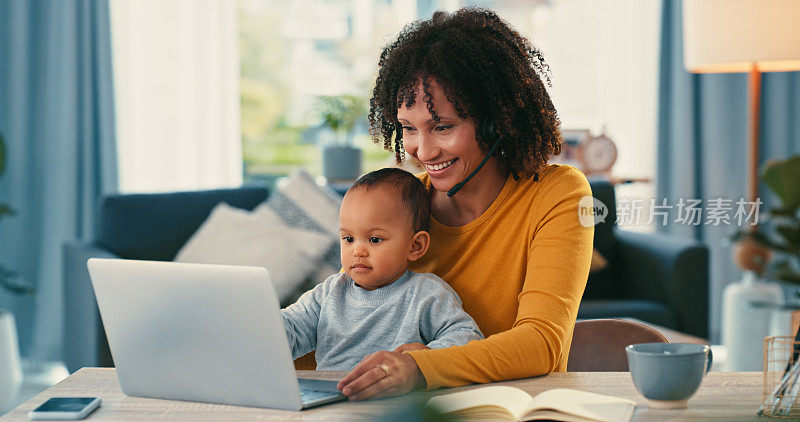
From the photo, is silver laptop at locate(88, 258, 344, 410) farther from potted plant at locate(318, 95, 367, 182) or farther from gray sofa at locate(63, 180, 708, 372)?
potted plant at locate(318, 95, 367, 182)

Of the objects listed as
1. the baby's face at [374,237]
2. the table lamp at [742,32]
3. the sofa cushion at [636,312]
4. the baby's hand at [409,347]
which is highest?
the table lamp at [742,32]

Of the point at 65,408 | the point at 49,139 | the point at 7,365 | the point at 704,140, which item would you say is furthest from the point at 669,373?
the point at 49,139

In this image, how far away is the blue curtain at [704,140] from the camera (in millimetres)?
3979

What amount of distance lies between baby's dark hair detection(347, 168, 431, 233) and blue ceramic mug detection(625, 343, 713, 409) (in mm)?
526

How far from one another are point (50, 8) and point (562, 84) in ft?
8.12

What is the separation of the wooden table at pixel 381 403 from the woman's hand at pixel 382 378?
1 cm

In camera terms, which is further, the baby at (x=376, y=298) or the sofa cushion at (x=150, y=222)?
the sofa cushion at (x=150, y=222)

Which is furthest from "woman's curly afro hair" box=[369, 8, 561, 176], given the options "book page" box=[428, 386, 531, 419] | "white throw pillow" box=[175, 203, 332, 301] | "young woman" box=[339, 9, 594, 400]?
"white throw pillow" box=[175, 203, 332, 301]

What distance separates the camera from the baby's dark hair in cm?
134

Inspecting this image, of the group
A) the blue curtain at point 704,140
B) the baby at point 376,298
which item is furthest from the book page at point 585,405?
the blue curtain at point 704,140

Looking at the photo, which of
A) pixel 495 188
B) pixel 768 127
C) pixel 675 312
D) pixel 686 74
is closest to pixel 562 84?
pixel 686 74

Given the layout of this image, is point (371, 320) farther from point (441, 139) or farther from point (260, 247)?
point (260, 247)

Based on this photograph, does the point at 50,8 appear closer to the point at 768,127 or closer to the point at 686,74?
the point at 686,74

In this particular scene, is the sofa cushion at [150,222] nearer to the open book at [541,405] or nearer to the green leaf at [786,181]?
the open book at [541,405]
